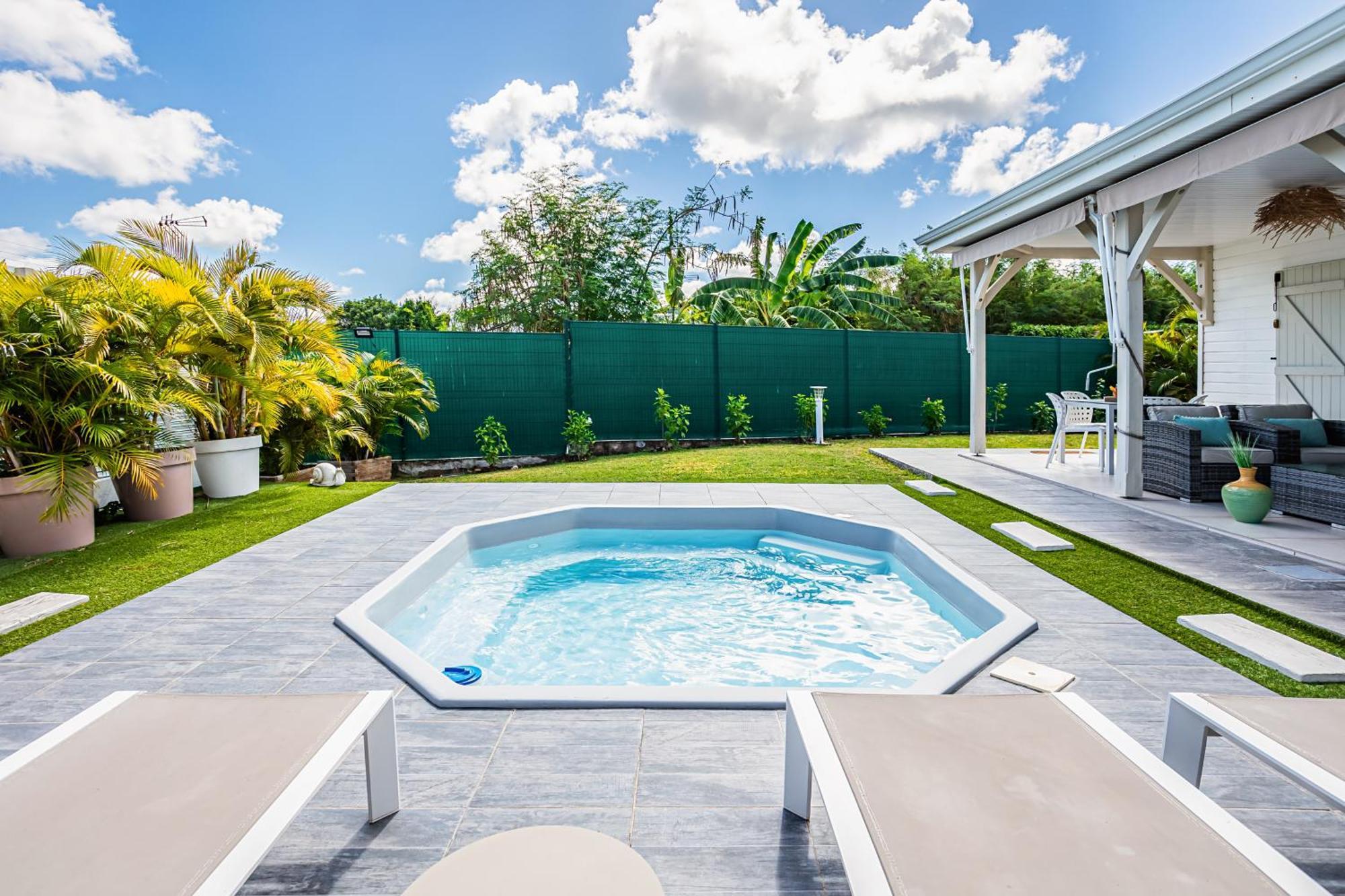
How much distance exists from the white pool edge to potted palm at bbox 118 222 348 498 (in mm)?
3292

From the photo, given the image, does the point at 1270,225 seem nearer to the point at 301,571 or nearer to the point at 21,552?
the point at 301,571

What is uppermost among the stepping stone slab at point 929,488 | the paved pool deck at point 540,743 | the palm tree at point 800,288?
the palm tree at point 800,288

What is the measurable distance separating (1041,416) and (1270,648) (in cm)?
1212

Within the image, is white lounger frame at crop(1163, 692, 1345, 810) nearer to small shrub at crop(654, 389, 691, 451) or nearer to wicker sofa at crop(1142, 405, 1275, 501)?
wicker sofa at crop(1142, 405, 1275, 501)

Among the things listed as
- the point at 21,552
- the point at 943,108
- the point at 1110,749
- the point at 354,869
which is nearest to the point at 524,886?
the point at 354,869

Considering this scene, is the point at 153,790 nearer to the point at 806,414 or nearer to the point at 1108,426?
the point at 1108,426

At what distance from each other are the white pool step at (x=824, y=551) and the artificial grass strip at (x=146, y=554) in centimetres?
401

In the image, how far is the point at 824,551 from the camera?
224 inches

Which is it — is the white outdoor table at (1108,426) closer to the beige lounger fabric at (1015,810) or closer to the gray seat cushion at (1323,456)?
the gray seat cushion at (1323,456)

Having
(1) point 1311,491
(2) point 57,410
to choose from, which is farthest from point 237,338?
(1) point 1311,491

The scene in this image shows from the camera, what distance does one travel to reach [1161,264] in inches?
365

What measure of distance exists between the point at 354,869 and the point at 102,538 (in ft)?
17.5

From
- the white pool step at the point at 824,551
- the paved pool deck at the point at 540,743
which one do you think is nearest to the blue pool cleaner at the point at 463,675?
the paved pool deck at the point at 540,743

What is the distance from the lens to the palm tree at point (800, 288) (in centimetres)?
1611
